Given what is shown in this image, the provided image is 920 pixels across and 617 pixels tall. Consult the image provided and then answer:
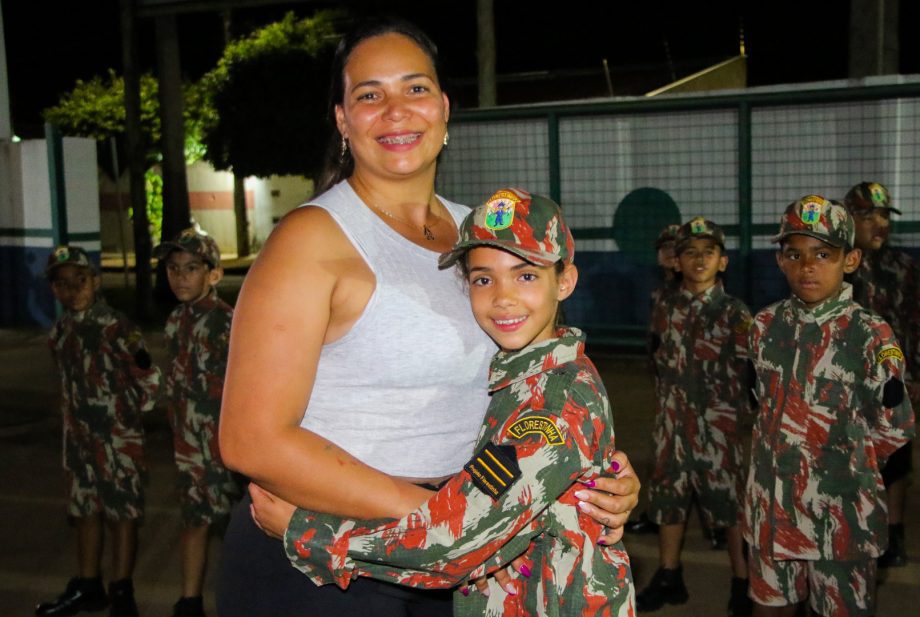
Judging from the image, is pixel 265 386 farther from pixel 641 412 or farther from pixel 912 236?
pixel 912 236

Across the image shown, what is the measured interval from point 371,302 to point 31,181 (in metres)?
13.0

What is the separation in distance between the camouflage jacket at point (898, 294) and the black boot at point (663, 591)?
6.61ft

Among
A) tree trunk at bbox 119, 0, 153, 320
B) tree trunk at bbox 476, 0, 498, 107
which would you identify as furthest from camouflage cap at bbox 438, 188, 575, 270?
tree trunk at bbox 119, 0, 153, 320

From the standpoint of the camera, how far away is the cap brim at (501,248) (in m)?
2.11

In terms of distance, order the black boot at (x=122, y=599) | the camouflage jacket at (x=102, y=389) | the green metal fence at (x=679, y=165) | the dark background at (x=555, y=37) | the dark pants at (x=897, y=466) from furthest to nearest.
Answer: the dark background at (x=555, y=37)
the green metal fence at (x=679, y=165)
the dark pants at (x=897, y=466)
the camouflage jacket at (x=102, y=389)
the black boot at (x=122, y=599)

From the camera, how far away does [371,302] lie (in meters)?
1.97

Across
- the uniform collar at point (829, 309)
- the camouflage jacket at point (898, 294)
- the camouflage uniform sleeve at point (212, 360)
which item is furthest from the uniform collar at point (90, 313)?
the camouflage jacket at point (898, 294)

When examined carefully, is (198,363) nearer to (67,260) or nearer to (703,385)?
(67,260)

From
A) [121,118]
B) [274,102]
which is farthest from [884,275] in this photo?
[121,118]

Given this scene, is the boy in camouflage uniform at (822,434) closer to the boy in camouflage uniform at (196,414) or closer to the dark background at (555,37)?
the boy in camouflage uniform at (196,414)

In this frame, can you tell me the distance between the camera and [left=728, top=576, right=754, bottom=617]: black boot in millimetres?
4777

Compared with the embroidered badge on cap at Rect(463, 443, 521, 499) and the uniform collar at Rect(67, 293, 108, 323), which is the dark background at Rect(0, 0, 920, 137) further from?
the embroidered badge on cap at Rect(463, 443, 521, 499)

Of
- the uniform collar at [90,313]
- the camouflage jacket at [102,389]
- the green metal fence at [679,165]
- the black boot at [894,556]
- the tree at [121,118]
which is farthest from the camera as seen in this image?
the tree at [121,118]

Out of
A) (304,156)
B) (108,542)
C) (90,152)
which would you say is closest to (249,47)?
(304,156)
